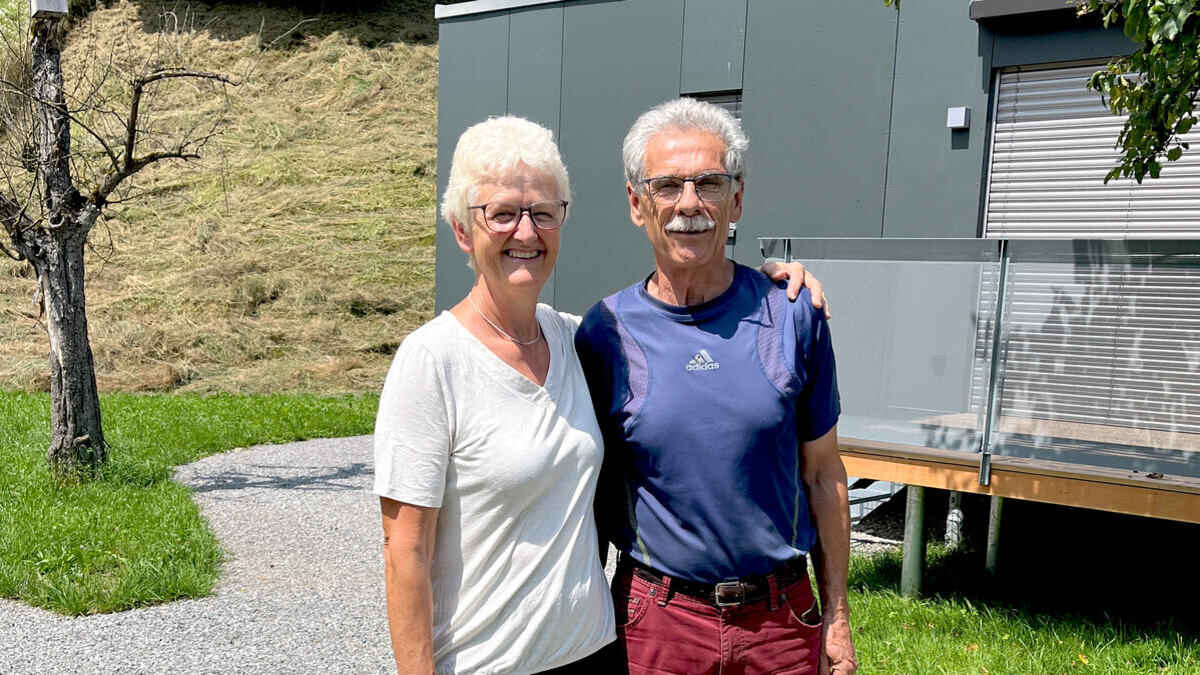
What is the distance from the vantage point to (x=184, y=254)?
22406 millimetres

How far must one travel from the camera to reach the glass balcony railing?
5383mm

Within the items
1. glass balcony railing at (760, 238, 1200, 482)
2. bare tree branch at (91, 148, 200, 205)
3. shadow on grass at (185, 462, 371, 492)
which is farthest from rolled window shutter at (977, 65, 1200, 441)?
bare tree branch at (91, 148, 200, 205)

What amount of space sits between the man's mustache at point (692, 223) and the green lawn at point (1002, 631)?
10.6 feet

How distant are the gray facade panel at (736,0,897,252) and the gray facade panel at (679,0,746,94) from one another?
13 cm

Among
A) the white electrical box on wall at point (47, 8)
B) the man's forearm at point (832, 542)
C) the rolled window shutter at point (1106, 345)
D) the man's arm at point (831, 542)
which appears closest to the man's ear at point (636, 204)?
the man's arm at point (831, 542)

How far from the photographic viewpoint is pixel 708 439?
8.14 feet

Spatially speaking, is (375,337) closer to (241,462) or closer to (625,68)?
(241,462)

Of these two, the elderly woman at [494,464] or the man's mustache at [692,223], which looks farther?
the man's mustache at [692,223]

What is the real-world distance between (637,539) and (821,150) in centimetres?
784

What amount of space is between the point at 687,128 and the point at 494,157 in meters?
0.56

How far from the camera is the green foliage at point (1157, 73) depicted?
376cm

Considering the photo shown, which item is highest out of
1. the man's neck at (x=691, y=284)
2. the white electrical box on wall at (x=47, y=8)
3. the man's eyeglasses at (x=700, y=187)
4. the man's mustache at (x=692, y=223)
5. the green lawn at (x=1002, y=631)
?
the white electrical box on wall at (x=47, y=8)

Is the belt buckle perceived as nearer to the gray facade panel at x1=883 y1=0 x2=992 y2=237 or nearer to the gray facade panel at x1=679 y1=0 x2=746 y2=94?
the gray facade panel at x1=883 y1=0 x2=992 y2=237

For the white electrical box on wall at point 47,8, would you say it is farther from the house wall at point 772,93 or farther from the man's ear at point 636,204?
the man's ear at point 636,204
